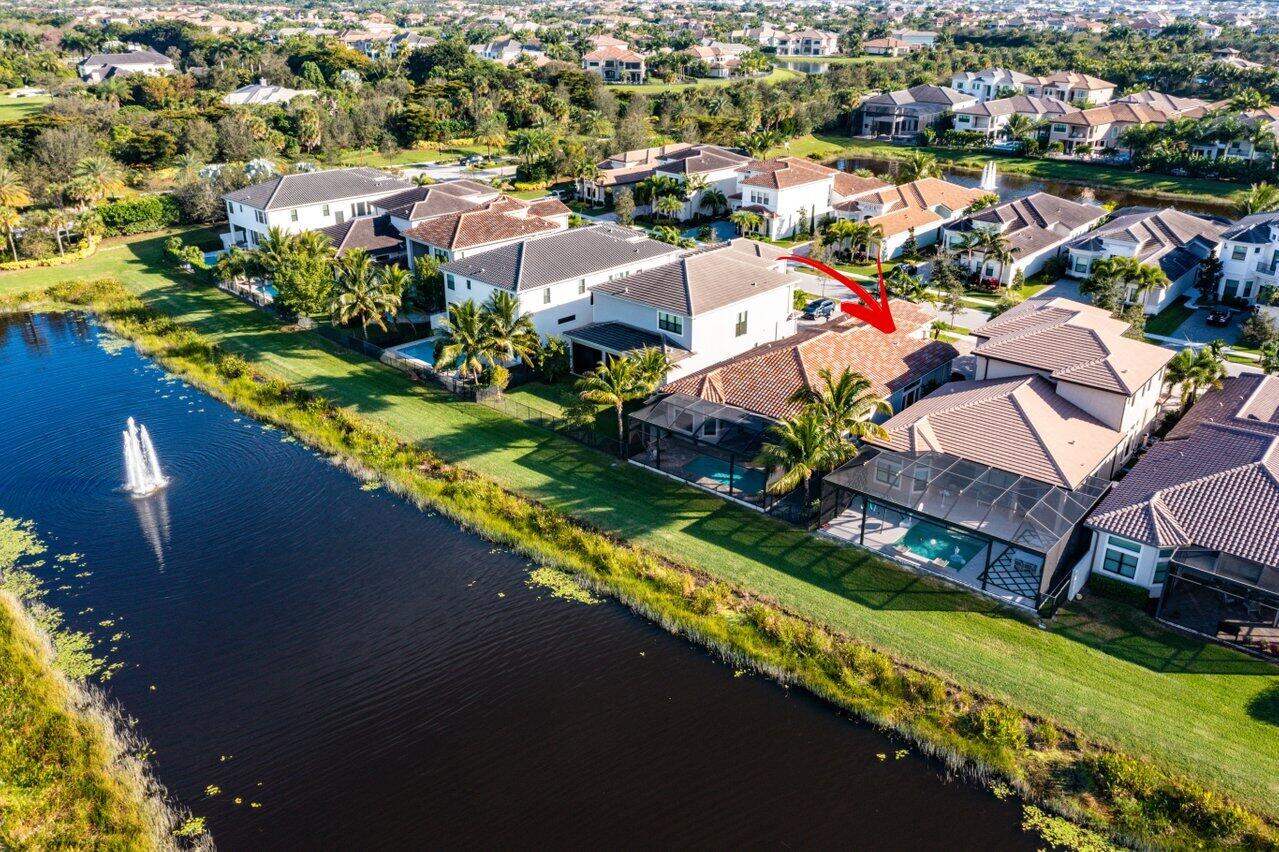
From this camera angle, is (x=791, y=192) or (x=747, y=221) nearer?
(x=747, y=221)

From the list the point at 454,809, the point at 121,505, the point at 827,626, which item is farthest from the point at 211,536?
the point at 827,626

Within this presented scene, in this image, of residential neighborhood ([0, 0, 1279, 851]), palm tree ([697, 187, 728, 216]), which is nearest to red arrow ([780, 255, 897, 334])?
residential neighborhood ([0, 0, 1279, 851])

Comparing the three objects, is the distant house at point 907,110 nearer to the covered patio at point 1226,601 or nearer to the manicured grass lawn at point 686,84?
the manicured grass lawn at point 686,84

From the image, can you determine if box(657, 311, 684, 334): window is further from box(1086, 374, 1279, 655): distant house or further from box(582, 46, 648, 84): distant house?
box(582, 46, 648, 84): distant house

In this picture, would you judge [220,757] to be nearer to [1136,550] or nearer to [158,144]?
[1136,550]

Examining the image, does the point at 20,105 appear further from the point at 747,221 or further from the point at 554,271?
the point at 554,271

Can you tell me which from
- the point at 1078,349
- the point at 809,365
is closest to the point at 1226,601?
the point at 1078,349
